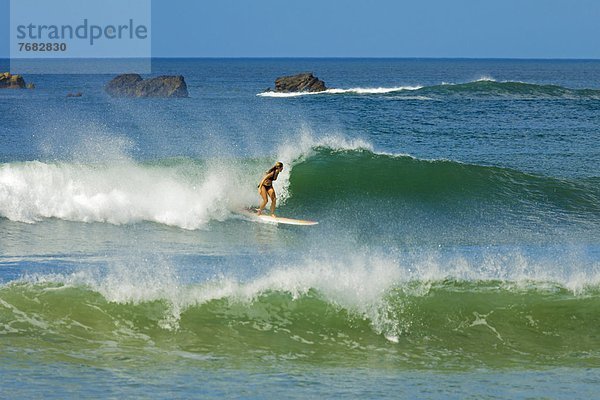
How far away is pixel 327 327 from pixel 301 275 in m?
1.12

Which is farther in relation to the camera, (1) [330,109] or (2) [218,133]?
(1) [330,109]

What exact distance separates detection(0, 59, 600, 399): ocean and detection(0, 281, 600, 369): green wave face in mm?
31

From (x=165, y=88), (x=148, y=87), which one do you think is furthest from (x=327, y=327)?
(x=148, y=87)

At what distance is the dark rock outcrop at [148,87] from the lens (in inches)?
2788

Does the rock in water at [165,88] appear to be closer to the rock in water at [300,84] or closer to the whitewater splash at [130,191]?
the rock in water at [300,84]

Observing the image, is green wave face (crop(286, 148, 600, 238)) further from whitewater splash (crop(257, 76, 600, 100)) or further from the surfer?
whitewater splash (crop(257, 76, 600, 100))

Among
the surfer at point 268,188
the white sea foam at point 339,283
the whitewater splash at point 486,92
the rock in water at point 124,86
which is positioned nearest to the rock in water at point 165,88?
the rock in water at point 124,86

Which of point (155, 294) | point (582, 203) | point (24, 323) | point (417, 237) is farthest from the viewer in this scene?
point (582, 203)

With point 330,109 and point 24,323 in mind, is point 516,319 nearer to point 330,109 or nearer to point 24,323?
point 24,323

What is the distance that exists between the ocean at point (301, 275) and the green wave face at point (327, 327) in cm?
3

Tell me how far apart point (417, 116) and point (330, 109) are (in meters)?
7.85

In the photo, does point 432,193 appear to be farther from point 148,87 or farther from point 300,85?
point 148,87

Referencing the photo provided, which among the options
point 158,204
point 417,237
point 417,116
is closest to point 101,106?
point 417,116

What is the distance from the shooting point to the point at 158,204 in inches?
776
